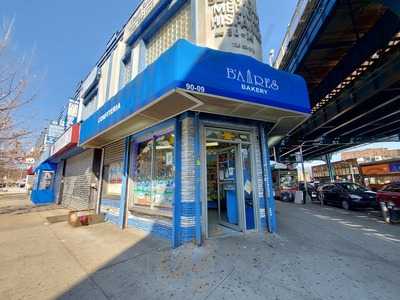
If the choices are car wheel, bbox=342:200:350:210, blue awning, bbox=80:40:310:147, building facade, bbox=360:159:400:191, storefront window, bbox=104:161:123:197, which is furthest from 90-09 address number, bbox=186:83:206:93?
building facade, bbox=360:159:400:191

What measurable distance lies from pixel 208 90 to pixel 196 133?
4.65 feet

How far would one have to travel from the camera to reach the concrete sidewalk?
9.68 ft

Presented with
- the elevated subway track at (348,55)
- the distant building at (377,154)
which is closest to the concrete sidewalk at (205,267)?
the elevated subway track at (348,55)

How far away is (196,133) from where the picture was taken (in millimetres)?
4883

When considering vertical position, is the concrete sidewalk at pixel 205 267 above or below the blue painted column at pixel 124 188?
below

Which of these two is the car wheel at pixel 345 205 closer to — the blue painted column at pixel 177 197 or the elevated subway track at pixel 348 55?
the elevated subway track at pixel 348 55

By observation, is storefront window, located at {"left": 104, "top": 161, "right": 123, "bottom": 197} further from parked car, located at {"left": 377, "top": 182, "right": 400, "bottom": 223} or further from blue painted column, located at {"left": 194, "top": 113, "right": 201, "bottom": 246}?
parked car, located at {"left": 377, "top": 182, "right": 400, "bottom": 223}

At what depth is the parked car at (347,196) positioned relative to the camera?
1124 cm

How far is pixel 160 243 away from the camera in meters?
4.91

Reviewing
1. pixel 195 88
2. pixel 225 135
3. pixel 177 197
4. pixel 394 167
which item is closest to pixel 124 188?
pixel 177 197

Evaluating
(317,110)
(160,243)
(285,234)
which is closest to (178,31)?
(160,243)

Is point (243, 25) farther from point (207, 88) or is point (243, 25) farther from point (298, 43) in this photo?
point (298, 43)

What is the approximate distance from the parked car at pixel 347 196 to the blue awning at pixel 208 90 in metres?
9.38

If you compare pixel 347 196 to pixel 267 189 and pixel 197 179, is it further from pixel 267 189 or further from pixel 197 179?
pixel 197 179
